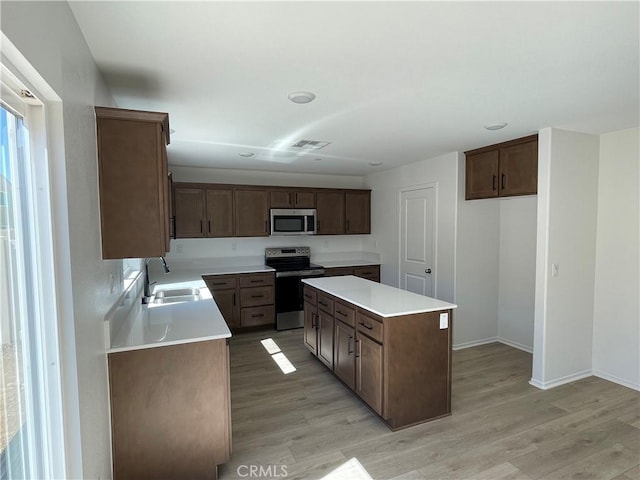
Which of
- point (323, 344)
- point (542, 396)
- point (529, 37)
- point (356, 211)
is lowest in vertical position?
point (542, 396)

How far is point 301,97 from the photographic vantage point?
2.27 metres

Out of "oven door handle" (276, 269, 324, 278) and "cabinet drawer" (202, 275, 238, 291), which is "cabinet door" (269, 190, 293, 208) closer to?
"oven door handle" (276, 269, 324, 278)

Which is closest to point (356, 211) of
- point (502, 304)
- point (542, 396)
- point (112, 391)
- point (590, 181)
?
point (502, 304)

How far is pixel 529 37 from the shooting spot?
154 centimetres

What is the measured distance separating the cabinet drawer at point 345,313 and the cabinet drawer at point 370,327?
0.08m

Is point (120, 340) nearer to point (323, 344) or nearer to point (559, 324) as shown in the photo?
point (323, 344)

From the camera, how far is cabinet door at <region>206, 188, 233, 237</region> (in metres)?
4.79

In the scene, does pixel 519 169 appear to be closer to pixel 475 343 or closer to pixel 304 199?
pixel 475 343

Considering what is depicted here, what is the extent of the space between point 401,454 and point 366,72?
7.79 ft

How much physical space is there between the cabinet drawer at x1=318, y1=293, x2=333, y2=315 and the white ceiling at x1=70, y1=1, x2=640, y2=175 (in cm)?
154

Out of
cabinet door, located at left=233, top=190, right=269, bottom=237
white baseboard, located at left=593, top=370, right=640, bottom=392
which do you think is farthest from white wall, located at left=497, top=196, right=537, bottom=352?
cabinet door, located at left=233, top=190, right=269, bottom=237

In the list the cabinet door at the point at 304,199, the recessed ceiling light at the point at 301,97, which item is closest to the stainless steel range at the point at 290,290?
the cabinet door at the point at 304,199

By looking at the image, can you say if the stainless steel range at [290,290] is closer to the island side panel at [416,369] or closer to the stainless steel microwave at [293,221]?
the stainless steel microwave at [293,221]

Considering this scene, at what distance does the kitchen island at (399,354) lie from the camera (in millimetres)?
2465
